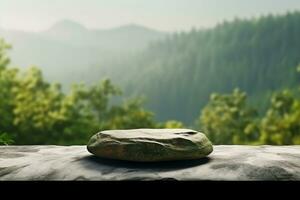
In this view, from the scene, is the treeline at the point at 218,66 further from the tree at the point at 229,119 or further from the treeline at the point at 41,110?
the treeline at the point at 41,110

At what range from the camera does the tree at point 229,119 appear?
27203 millimetres

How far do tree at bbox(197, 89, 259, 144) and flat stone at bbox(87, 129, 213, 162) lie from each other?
2320 centimetres

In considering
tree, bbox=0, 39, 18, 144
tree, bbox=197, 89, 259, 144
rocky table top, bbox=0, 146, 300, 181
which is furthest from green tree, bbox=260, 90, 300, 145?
rocky table top, bbox=0, 146, 300, 181

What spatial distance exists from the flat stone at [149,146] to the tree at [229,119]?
23201mm

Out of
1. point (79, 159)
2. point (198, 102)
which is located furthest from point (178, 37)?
point (79, 159)

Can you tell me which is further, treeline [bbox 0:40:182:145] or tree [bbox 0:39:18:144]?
treeline [bbox 0:40:182:145]

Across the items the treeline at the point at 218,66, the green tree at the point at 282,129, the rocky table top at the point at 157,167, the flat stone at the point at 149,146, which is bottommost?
the green tree at the point at 282,129

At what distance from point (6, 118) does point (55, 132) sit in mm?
1891

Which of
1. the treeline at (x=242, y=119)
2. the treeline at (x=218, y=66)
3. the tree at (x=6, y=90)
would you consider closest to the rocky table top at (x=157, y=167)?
the tree at (x=6, y=90)

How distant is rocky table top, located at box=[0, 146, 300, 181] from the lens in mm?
2885

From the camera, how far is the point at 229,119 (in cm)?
2766

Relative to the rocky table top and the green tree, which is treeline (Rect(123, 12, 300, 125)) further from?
the rocky table top

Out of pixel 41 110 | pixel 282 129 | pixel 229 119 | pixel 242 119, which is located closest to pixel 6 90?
pixel 41 110

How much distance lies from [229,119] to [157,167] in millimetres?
24915
